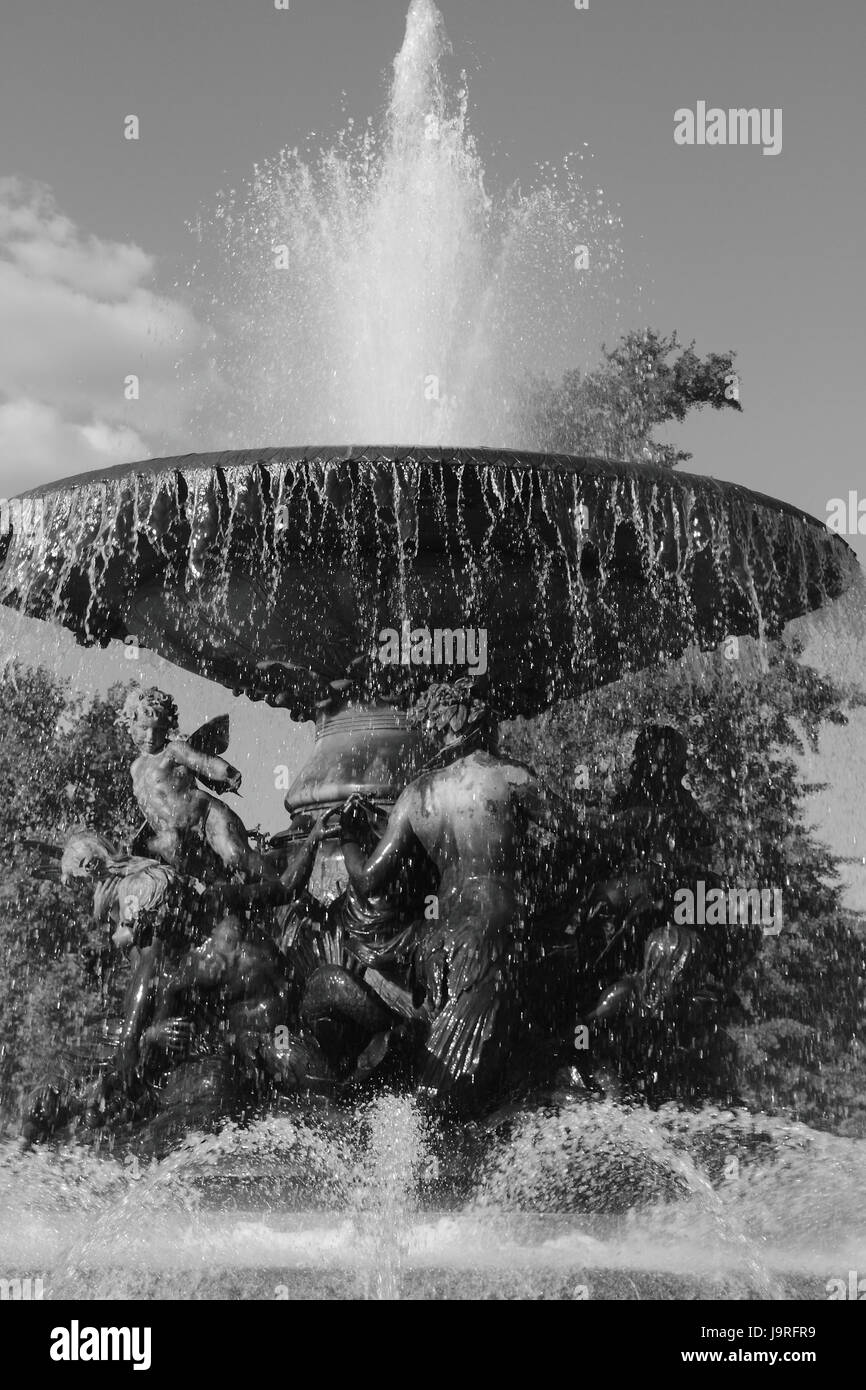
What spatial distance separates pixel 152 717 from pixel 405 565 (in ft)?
6.64

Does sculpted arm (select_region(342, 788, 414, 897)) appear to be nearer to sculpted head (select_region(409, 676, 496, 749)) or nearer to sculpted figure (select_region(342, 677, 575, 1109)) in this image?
sculpted figure (select_region(342, 677, 575, 1109))

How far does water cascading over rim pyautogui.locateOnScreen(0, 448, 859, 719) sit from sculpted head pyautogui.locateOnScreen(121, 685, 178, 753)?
268mm

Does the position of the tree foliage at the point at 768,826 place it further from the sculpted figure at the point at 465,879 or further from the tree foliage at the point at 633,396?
the sculpted figure at the point at 465,879

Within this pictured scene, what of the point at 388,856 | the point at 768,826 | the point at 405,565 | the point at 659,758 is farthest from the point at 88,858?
the point at 768,826

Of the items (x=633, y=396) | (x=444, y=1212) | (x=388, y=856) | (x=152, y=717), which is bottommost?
(x=444, y=1212)

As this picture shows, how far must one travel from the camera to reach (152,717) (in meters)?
8.70

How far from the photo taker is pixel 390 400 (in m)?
11.2

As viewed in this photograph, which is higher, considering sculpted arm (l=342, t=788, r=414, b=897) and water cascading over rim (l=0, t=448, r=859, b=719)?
water cascading over rim (l=0, t=448, r=859, b=719)

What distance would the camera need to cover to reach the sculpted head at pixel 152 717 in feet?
28.4

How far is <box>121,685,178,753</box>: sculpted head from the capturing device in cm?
866

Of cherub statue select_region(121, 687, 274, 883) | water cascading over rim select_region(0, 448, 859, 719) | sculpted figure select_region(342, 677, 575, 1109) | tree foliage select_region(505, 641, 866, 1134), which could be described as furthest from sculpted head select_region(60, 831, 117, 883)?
tree foliage select_region(505, 641, 866, 1134)

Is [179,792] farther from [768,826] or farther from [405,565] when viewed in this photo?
[768,826]

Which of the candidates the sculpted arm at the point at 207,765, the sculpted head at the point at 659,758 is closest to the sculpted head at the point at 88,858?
the sculpted arm at the point at 207,765

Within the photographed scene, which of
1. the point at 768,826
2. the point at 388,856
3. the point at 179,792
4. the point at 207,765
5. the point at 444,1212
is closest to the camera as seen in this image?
the point at 444,1212
